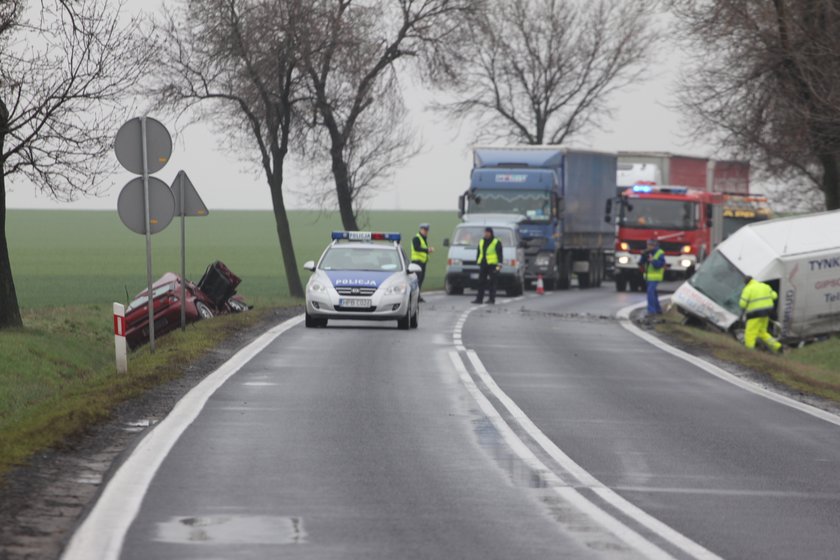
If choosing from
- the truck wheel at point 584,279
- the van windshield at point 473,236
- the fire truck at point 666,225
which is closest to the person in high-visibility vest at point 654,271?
the van windshield at point 473,236

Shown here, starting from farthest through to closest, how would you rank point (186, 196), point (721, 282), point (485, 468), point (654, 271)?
point (654, 271)
point (721, 282)
point (186, 196)
point (485, 468)

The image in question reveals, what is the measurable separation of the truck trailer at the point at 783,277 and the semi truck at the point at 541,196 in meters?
12.4

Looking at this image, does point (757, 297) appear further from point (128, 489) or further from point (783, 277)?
point (128, 489)

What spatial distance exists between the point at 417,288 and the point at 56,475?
18.9 m

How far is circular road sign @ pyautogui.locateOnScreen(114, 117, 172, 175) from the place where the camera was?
1906cm

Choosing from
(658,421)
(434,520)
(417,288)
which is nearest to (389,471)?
(434,520)

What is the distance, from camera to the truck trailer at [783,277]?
105ft

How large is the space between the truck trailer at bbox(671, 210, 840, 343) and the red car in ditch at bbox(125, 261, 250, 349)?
9.12 metres

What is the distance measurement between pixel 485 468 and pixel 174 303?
17.5m

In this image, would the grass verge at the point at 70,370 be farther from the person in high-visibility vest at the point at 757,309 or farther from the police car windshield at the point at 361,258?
the person in high-visibility vest at the point at 757,309

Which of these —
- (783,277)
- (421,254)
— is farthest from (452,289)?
(783,277)

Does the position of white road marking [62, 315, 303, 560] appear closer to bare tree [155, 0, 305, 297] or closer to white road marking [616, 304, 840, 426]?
white road marking [616, 304, 840, 426]

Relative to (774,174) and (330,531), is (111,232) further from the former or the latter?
(330,531)

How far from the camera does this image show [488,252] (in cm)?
3694
